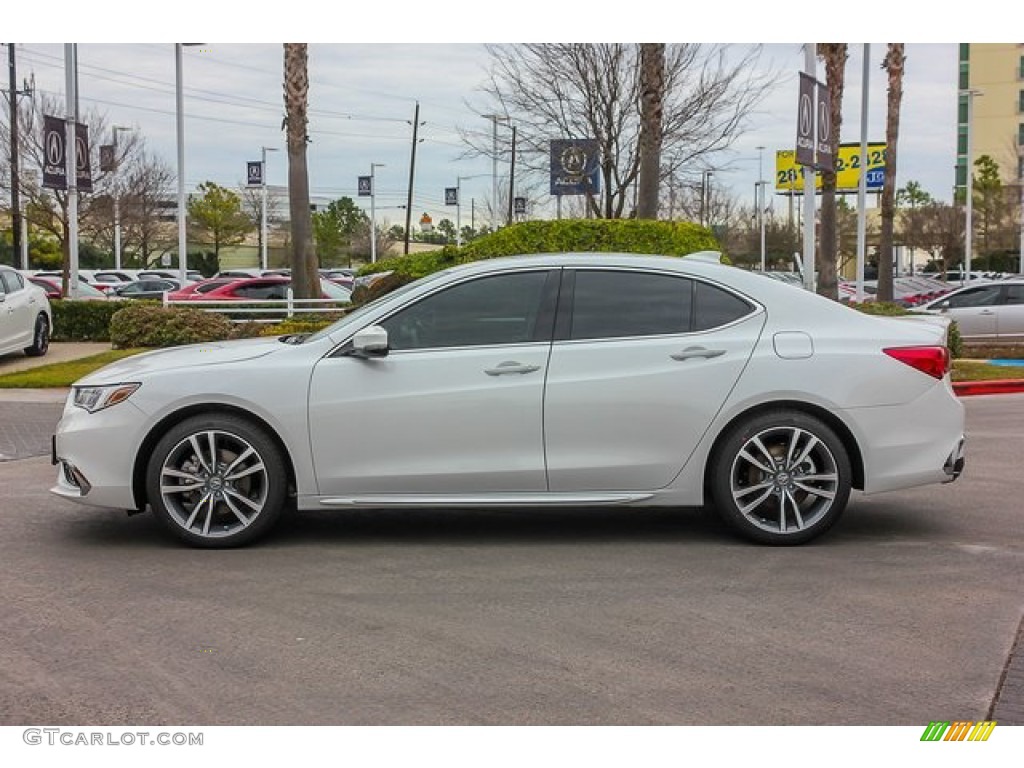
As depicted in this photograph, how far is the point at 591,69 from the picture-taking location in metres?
26.7

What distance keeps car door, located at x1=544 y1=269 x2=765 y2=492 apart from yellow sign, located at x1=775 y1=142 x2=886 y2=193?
5191 centimetres

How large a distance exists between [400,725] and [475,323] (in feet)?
9.83

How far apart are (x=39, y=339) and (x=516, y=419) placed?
15.1 m

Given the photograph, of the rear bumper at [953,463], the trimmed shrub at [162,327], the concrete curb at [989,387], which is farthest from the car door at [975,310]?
the rear bumper at [953,463]

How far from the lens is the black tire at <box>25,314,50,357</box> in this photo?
19.5m

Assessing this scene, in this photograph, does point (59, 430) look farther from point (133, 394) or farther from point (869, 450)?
point (869, 450)

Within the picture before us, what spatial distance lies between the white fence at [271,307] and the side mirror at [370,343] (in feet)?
56.9

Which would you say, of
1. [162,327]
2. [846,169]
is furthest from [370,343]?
[846,169]

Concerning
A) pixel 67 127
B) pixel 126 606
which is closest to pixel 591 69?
pixel 67 127

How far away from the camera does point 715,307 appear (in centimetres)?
686

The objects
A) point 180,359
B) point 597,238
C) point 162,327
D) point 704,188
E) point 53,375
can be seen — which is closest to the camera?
point 180,359

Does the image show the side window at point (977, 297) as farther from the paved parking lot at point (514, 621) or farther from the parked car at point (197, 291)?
the paved parking lot at point (514, 621)

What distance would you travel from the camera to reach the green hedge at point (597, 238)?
62.9 ft

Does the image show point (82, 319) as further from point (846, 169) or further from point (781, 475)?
point (846, 169)
